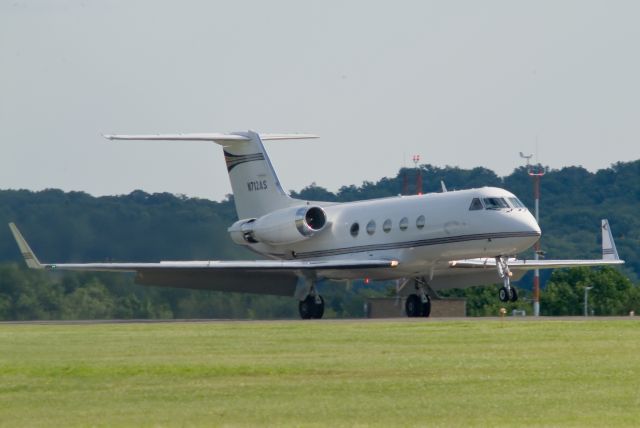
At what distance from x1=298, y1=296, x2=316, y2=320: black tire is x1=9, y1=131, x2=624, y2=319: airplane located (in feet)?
0.09

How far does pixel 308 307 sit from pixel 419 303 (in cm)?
291

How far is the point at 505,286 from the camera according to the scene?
36344 mm

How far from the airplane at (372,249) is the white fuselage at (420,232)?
0.08 ft

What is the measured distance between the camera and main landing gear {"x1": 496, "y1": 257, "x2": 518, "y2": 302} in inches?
1417

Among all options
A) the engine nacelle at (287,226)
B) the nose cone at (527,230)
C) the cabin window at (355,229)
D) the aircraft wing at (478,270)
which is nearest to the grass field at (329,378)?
the nose cone at (527,230)

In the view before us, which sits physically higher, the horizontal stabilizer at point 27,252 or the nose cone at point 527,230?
the nose cone at point 527,230

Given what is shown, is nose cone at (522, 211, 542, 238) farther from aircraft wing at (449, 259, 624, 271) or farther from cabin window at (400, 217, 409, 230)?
cabin window at (400, 217, 409, 230)

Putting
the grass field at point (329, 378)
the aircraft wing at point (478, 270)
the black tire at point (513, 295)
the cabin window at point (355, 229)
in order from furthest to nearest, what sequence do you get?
the cabin window at point (355, 229) → the aircraft wing at point (478, 270) → the black tire at point (513, 295) → the grass field at point (329, 378)

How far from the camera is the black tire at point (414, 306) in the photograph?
130ft

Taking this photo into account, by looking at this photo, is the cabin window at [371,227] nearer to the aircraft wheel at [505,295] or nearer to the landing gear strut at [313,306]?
the landing gear strut at [313,306]

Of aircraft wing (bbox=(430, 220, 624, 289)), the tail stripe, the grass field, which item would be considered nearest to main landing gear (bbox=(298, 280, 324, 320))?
aircraft wing (bbox=(430, 220, 624, 289))

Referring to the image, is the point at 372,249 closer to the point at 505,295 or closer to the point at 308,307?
the point at 308,307

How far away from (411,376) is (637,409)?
3.92 metres

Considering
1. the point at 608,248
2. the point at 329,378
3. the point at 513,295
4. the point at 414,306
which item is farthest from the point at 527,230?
the point at 329,378
